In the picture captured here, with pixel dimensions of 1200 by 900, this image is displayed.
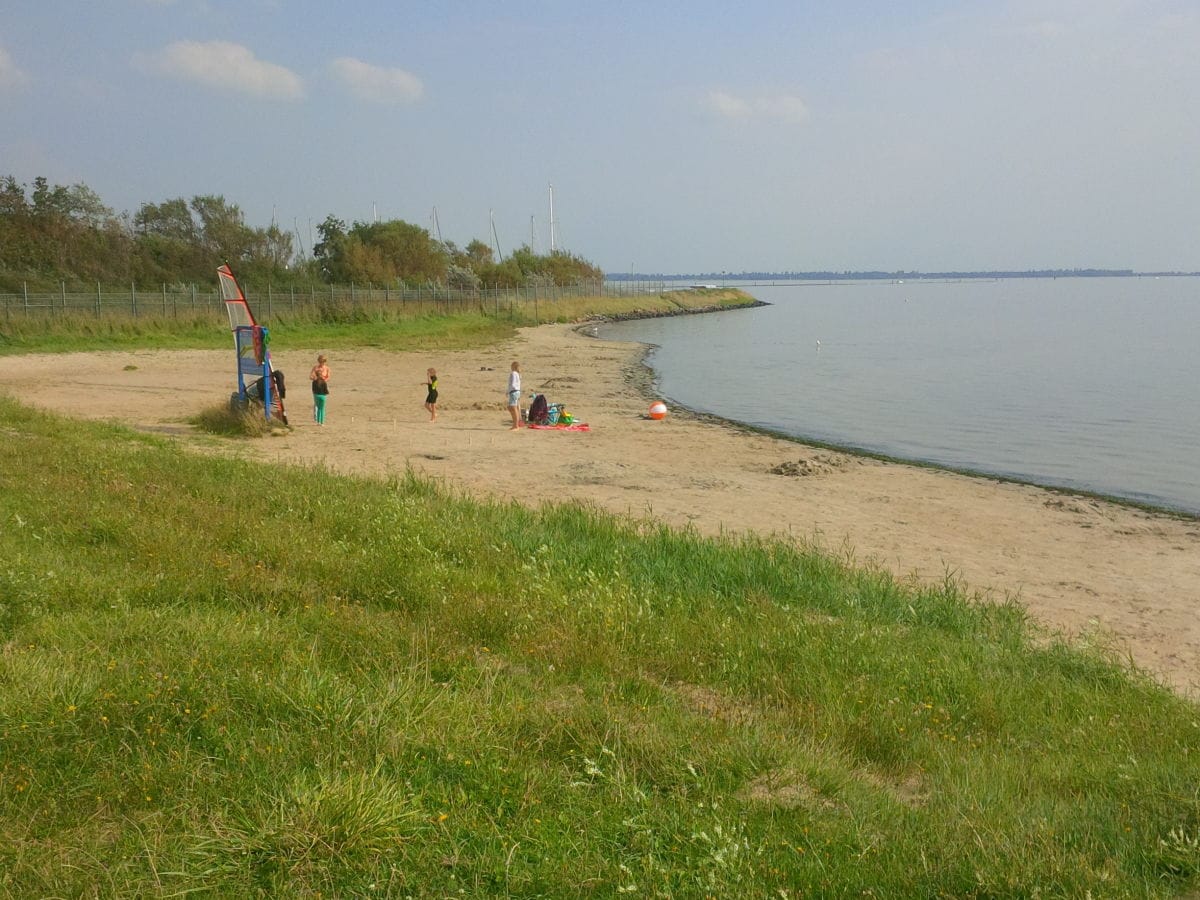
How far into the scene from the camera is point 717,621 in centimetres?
675

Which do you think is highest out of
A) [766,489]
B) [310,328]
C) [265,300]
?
[265,300]

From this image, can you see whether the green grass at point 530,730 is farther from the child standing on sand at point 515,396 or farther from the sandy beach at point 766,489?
the child standing on sand at point 515,396

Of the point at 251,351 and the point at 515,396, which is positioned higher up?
the point at 251,351

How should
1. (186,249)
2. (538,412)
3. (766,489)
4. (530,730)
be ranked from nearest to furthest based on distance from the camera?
(530,730)
(766,489)
(538,412)
(186,249)

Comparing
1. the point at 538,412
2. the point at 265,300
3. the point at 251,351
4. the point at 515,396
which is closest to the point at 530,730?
the point at 251,351

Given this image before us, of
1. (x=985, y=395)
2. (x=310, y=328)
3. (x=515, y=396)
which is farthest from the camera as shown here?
(x=310, y=328)

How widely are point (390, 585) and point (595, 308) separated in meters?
82.3

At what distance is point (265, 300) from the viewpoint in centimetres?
5003

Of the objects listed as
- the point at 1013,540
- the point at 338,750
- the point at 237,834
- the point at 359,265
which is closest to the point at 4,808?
the point at 237,834

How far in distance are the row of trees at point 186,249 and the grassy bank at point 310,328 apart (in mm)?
9509

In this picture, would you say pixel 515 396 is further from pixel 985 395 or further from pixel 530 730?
pixel 985 395

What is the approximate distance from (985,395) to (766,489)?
20.0 meters

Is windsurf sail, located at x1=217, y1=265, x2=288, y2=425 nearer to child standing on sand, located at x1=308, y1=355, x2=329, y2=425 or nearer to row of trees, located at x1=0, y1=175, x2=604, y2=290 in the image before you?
child standing on sand, located at x1=308, y1=355, x2=329, y2=425

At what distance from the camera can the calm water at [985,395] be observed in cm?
2070
